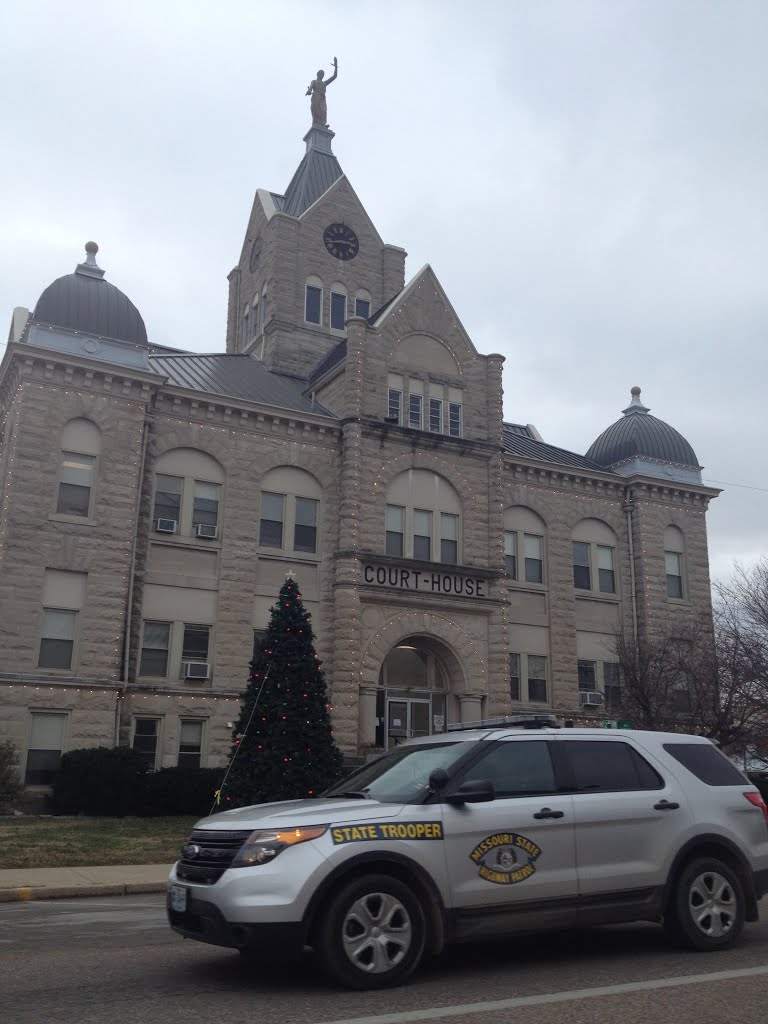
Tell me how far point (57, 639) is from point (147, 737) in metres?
3.72

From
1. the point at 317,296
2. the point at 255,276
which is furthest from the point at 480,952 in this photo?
the point at 255,276

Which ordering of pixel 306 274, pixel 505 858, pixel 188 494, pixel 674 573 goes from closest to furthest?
1. pixel 505 858
2. pixel 188 494
3. pixel 674 573
4. pixel 306 274

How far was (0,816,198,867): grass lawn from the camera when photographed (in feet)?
51.3

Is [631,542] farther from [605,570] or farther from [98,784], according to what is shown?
[98,784]

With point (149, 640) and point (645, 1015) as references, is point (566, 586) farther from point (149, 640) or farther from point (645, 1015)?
A: point (645, 1015)

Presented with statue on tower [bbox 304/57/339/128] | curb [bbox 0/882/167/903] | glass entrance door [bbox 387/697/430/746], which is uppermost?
statue on tower [bbox 304/57/339/128]

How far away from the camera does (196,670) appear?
1077 inches

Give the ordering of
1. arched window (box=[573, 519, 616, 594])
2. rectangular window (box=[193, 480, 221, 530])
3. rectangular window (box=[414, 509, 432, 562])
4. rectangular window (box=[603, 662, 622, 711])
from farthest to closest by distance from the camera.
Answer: arched window (box=[573, 519, 616, 594]), rectangular window (box=[603, 662, 622, 711]), rectangular window (box=[414, 509, 432, 562]), rectangular window (box=[193, 480, 221, 530])

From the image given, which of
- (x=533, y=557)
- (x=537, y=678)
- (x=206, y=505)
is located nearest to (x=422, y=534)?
(x=533, y=557)

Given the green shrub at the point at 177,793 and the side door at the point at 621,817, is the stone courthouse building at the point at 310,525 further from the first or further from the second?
the side door at the point at 621,817

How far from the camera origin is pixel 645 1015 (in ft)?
19.5

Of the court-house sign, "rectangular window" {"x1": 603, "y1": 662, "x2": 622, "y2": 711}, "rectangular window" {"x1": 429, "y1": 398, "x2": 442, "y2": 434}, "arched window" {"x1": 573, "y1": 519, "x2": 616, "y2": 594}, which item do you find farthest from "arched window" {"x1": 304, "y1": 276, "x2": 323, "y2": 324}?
"rectangular window" {"x1": 603, "y1": 662, "x2": 622, "y2": 711}

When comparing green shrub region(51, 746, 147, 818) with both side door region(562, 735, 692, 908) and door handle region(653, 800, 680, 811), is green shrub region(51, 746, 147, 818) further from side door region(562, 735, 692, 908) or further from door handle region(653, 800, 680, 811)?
door handle region(653, 800, 680, 811)

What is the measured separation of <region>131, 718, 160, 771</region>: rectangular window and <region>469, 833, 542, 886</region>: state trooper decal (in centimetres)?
2050
